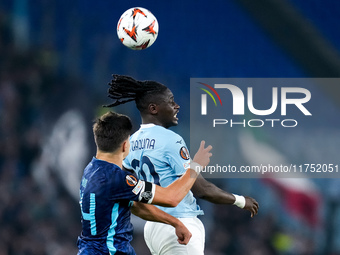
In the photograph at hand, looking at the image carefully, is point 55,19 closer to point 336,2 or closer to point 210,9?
point 210,9

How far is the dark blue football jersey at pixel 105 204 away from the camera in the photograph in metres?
4.12

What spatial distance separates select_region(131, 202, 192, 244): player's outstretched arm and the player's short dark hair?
0.50 meters

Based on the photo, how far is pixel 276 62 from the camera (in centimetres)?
1244

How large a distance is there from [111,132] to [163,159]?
828mm

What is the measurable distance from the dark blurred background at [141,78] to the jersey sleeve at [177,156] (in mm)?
6836

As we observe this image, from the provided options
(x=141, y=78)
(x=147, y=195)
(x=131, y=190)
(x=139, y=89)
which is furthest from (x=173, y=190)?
(x=141, y=78)

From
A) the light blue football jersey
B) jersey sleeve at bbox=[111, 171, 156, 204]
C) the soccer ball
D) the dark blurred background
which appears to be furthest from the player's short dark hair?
the dark blurred background

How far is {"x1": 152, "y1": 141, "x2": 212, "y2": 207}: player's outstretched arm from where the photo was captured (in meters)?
4.27

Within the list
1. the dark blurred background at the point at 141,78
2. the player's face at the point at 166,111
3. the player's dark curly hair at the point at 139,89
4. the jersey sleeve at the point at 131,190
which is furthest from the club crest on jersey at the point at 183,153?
the dark blurred background at the point at 141,78

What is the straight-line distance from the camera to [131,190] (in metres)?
4.16

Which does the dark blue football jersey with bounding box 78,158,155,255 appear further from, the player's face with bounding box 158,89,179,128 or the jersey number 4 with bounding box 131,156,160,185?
the player's face with bounding box 158,89,179,128

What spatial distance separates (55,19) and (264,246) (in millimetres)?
6172

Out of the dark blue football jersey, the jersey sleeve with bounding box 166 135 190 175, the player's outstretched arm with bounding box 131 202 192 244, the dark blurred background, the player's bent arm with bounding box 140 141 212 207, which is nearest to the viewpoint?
the dark blue football jersey

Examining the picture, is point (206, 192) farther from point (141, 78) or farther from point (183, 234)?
point (141, 78)
